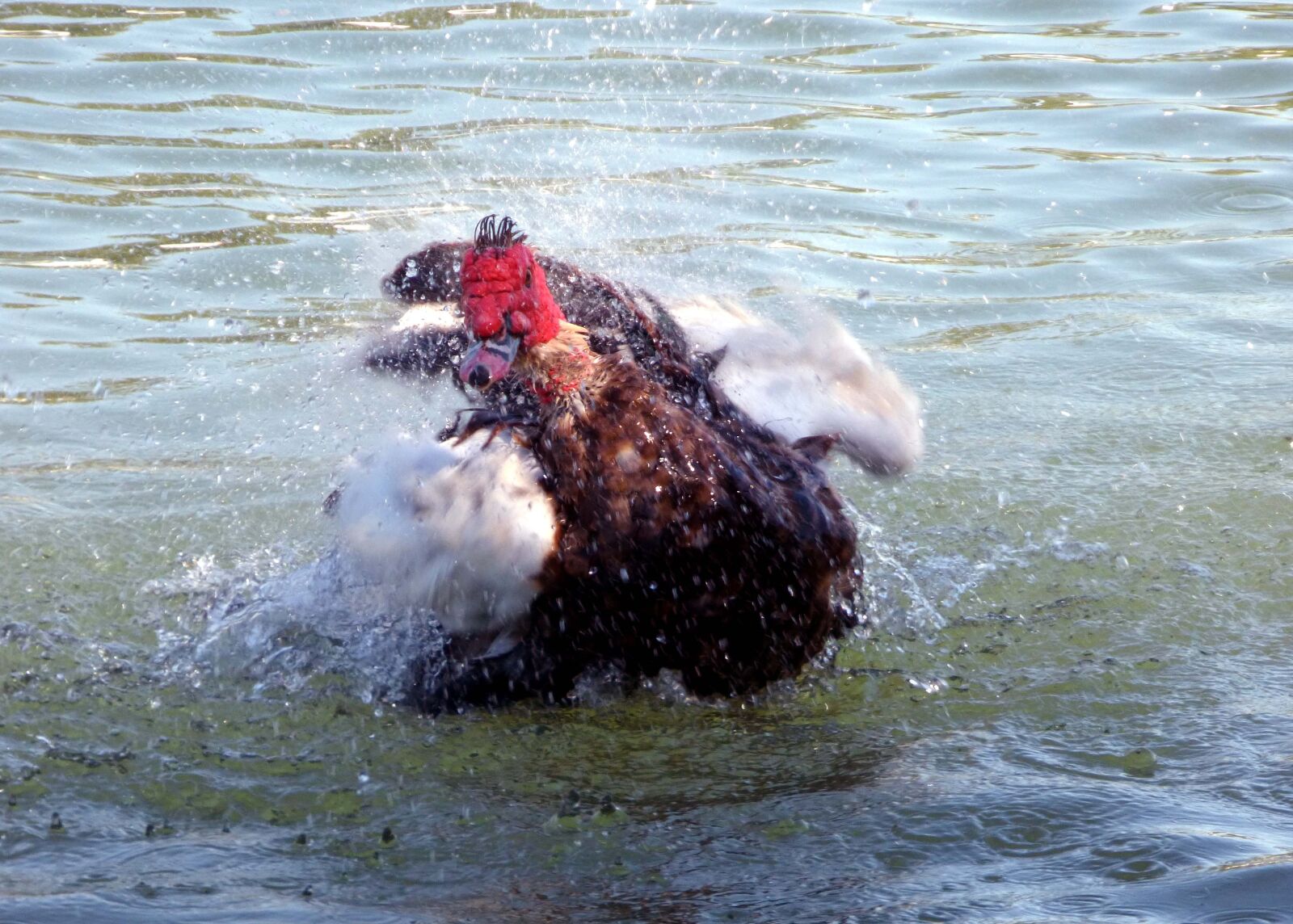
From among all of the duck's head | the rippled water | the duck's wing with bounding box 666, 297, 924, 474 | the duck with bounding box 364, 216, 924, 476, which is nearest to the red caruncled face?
the duck's head

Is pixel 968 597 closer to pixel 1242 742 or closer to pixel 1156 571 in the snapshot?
pixel 1156 571

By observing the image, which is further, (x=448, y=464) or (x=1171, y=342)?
(x=1171, y=342)

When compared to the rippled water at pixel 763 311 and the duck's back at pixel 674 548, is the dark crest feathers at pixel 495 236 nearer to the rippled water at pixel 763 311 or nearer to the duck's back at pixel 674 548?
the duck's back at pixel 674 548

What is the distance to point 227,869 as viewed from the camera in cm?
329

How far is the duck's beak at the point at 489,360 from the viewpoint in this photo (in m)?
3.65

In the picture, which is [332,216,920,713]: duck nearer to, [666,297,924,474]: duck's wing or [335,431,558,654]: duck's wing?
[335,431,558,654]: duck's wing

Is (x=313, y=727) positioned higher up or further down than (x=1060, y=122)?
further down

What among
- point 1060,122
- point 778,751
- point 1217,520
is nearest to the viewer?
point 778,751

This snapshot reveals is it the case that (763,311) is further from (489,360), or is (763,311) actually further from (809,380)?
(489,360)

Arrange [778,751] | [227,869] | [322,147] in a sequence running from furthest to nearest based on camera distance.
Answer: [322,147] → [778,751] → [227,869]

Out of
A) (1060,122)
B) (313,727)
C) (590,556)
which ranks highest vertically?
(1060,122)

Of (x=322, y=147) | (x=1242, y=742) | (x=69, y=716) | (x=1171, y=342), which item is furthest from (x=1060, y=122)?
(x=69, y=716)

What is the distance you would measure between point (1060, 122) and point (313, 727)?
22.6 feet

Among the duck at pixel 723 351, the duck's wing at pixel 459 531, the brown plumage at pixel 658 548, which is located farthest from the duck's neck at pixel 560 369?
the duck at pixel 723 351
